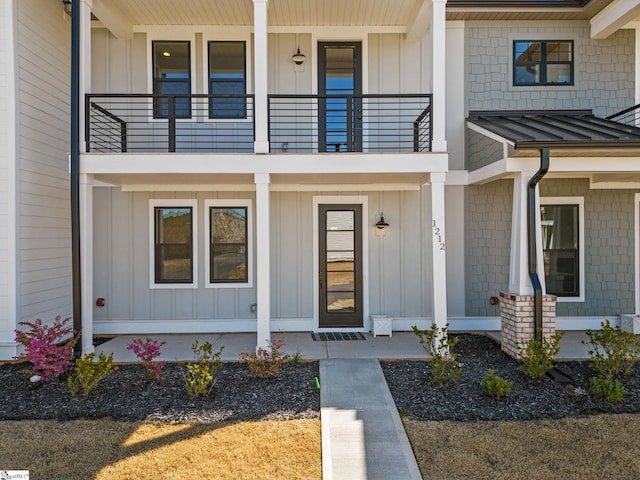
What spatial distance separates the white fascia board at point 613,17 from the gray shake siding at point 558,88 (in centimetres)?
19

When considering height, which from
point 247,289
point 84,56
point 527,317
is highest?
point 84,56

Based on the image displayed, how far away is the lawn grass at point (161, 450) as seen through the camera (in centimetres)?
344

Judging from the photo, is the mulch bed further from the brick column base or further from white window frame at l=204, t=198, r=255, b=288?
white window frame at l=204, t=198, r=255, b=288

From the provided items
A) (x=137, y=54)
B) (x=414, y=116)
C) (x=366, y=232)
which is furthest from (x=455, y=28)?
(x=137, y=54)

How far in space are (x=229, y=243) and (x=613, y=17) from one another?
8.25m

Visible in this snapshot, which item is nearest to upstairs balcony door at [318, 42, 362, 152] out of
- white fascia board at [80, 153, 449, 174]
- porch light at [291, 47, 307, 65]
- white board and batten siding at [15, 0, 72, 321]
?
porch light at [291, 47, 307, 65]

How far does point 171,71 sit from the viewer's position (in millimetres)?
7840

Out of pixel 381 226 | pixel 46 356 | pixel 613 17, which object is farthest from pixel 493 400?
pixel 613 17

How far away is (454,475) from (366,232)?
4944 millimetres

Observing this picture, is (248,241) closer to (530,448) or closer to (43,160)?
(43,160)

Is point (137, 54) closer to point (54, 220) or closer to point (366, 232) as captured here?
point (54, 220)

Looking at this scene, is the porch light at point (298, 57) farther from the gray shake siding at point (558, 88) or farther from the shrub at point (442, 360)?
the shrub at point (442, 360)

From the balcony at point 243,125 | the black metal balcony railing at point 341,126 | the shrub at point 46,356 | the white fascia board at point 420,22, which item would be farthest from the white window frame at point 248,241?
the white fascia board at point 420,22

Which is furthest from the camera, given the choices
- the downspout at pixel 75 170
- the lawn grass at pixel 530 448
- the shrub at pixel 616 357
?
the downspout at pixel 75 170
